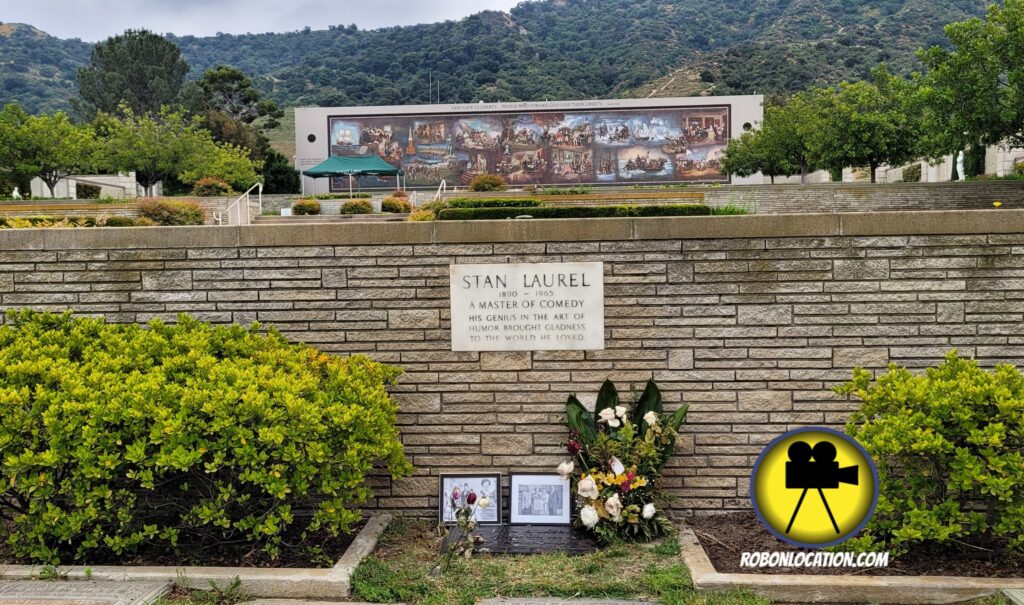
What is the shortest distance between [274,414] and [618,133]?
44.7 metres

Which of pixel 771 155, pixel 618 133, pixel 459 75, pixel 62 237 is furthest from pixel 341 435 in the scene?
pixel 459 75

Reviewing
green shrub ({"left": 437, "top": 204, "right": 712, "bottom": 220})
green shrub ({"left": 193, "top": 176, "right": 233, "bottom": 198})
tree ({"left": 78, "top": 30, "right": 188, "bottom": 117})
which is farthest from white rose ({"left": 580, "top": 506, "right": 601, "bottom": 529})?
tree ({"left": 78, "top": 30, "right": 188, "bottom": 117})

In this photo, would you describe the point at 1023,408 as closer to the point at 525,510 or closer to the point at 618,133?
the point at 525,510

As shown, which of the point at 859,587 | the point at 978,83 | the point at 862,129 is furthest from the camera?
the point at 862,129

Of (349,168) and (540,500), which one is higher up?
(349,168)

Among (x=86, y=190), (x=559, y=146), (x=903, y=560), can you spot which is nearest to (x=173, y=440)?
(x=903, y=560)

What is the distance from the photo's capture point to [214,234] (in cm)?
618

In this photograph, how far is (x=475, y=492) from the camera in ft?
19.8

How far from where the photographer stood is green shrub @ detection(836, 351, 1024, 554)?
15.3ft

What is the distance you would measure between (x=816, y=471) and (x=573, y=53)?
103 metres

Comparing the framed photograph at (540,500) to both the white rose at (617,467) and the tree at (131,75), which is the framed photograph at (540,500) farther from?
the tree at (131,75)

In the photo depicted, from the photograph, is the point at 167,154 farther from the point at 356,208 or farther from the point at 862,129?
the point at 862,129

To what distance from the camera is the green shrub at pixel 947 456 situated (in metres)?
4.66

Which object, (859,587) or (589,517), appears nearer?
(859,587)
